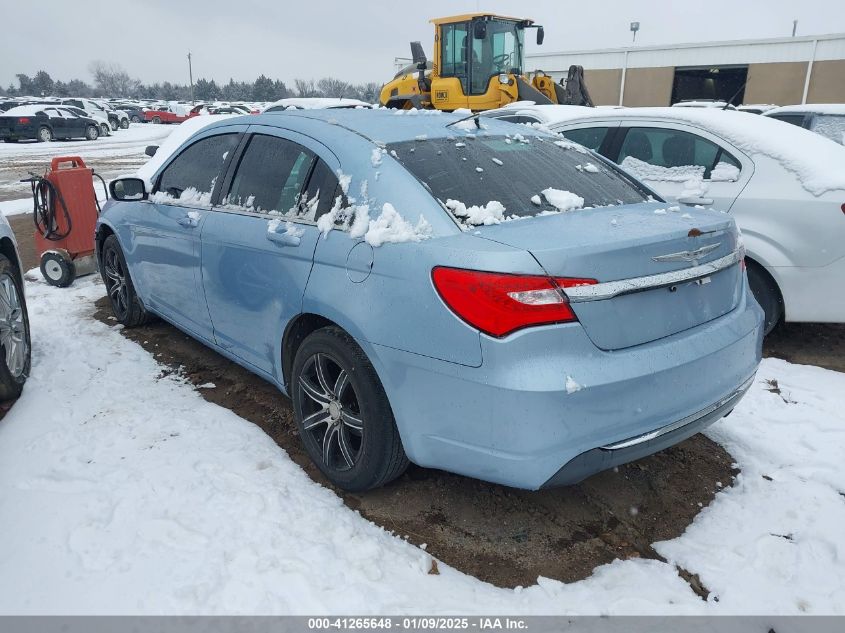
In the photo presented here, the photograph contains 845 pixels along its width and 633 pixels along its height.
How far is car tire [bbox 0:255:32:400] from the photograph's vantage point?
12.0 ft

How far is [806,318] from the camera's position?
434 cm

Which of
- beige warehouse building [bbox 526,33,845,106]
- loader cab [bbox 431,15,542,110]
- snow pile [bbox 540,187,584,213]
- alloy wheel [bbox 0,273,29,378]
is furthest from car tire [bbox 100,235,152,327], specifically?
beige warehouse building [bbox 526,33,845,106]

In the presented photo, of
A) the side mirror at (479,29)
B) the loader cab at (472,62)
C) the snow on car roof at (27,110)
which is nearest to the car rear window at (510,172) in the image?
the loader cab at (472,62)

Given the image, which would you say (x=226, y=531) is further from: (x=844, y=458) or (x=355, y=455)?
(x=844, y=458)

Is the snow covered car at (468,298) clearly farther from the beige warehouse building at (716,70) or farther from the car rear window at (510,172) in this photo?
the beige warehouse building at (716,70)

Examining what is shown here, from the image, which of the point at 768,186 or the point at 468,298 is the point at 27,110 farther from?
the point at 468,298

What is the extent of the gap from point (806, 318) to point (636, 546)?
2672mm

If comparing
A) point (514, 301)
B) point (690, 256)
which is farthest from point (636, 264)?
point (514, 301)

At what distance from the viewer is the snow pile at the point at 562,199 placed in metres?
2.75

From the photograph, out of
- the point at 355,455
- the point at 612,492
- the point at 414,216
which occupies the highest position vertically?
the point at 414,216

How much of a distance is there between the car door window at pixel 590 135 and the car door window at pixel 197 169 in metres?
3.13

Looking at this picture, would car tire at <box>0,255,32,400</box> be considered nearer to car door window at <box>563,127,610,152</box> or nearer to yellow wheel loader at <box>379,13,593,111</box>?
car door window at <box>563,127,610,152</box>

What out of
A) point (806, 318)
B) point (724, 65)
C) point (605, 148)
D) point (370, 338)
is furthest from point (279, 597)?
point (724, 65)

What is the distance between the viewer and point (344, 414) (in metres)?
2.80
